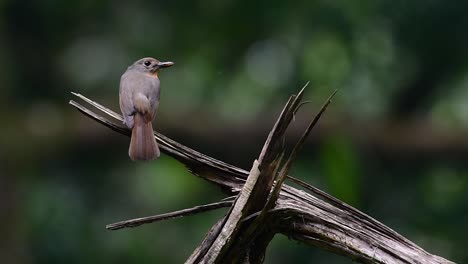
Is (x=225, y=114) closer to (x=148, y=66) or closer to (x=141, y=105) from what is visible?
(x=148, y=66)

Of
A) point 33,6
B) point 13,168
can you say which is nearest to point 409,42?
point 13,168

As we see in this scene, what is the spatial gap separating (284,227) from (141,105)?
1.98 meters

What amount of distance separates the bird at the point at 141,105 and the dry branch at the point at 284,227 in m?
0.97

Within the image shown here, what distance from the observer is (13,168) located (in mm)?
8969

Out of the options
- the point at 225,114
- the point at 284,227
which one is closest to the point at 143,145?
the point at 284,227

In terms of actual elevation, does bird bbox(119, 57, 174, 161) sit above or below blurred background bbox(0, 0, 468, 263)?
below

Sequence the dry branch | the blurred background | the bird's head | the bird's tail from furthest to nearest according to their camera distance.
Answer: the blurred background < the bird's head < the bird's tail < the dry branch

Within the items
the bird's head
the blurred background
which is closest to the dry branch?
the bird's head

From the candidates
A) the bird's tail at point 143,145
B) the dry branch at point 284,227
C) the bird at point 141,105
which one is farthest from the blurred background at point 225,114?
the dry branch at point 284,227

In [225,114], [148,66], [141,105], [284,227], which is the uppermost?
[225,114]

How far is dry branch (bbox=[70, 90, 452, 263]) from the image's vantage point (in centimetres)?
285

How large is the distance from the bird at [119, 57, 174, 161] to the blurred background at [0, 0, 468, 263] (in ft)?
7.71

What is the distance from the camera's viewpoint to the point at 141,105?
4.80 meters

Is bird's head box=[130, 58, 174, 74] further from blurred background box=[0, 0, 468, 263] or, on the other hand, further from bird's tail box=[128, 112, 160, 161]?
blurred background box=[0, 0, 468, 263]
